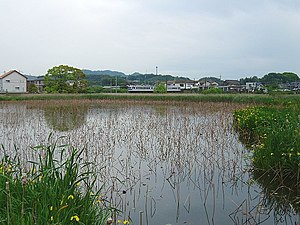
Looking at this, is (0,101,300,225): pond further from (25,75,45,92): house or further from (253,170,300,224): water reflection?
(25,75,45,92): house

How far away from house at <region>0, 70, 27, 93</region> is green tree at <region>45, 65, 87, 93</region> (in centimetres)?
1843

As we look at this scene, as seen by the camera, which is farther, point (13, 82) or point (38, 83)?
point (38, 83)

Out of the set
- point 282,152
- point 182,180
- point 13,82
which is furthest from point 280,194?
point 13,82

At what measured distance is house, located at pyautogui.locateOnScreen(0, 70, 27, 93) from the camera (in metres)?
59.0

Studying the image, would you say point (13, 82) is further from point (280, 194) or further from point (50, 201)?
point (50, 201)

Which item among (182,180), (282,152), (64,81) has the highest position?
(64,81)

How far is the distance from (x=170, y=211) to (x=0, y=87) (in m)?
62.7

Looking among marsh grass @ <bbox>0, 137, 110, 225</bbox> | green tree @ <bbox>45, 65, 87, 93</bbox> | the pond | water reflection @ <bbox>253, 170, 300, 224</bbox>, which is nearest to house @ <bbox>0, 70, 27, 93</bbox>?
green tree @ <bbox>45, 65, 87, 93</bbox>

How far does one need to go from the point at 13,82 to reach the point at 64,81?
21695 millimetres

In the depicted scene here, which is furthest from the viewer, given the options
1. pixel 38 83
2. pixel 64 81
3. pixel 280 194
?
pixel 38 83

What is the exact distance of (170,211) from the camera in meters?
4.79

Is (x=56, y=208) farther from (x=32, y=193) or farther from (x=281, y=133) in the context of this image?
(x=281, y=133)

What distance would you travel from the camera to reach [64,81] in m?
43.6

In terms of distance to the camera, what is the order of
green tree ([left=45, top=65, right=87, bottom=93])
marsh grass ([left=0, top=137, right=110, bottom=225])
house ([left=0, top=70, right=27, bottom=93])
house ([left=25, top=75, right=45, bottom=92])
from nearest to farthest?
marsh grass ([left=0, top=137, right=110, bottom=225]) < green tree ([left=45, top=65, right=87, bottom=93]) < house ([left=0, top=70, right=27, bottom=93]) < house ([left=25, top=75, right=45, bottom=92])
